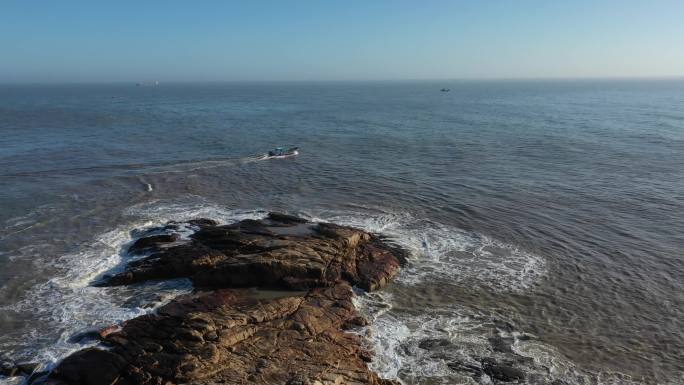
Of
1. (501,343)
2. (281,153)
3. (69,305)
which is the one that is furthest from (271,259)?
(281,153)

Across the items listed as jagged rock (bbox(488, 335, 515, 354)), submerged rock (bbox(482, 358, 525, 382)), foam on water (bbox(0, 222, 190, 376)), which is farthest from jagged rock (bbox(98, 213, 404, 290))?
submerged rock (bbox(482, 358, 525, 382))

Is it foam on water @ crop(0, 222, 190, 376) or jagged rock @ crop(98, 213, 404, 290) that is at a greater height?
jagged rock @ crop(98, 213, 404, 290)

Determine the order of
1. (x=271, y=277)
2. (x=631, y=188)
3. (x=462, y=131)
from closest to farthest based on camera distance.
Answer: (x=271, y=277) → (x=631, y=188) → (x=462, y=131)

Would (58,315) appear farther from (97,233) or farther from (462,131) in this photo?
(462,131)

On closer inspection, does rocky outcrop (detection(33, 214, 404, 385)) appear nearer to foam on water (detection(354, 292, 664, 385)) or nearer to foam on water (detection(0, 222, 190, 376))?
foam on water (detection(354, 292, 664, 385))

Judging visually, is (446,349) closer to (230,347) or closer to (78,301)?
(230,347)

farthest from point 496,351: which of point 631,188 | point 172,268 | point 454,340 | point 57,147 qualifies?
point 57,147
